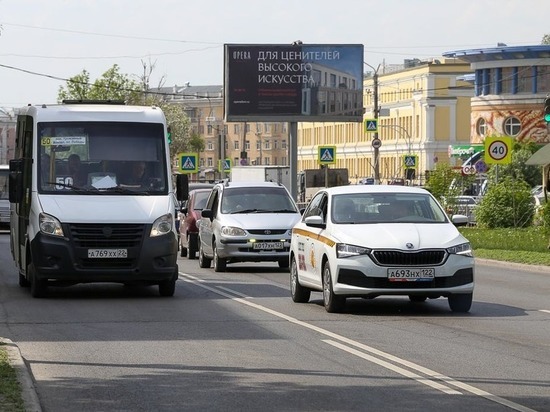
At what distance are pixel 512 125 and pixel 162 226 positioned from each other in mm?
84265

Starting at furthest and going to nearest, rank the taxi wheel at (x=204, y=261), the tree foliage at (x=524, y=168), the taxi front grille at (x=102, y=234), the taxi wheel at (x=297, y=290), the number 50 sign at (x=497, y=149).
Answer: the tree foliage at (x=524, y=168)
the number 50 sign at (x=497, y=149)
the taxi wheel at (x=204, y=261)
the taxi front grille at (x=102, y=234)
the taxi wheel at (x=297, y=290)

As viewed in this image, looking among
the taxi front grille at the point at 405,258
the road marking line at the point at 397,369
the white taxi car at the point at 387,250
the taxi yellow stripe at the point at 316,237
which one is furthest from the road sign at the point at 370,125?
the road marking line at the point at 397,369

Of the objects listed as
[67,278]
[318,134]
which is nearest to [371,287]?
[67,278]

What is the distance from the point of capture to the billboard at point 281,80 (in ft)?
180

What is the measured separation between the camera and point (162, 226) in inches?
864

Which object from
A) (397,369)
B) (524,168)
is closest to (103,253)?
(397,369)

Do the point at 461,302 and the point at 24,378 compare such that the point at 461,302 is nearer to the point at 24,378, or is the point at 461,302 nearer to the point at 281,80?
the point at 24,378

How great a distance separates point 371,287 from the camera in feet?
60.3

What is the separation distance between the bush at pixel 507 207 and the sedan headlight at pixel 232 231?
20802 mm

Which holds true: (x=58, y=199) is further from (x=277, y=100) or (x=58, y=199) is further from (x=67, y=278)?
(x=277, y=100)

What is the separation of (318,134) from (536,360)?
131 metres

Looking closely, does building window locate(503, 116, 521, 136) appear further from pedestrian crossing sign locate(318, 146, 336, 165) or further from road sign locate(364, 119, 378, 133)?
pedestrian crossing sign locate(318, 146, 336, 165)

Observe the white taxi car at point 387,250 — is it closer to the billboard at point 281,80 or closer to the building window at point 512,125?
the billboard at point 281,80

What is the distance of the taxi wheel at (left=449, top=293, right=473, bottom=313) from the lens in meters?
18.9
